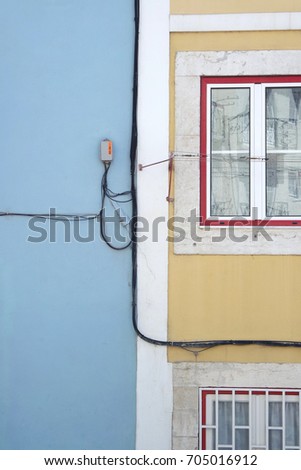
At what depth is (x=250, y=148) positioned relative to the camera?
21.3ft

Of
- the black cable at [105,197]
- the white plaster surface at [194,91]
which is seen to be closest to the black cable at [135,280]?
the black cable at [105,197]

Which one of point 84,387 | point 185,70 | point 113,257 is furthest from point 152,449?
point 185,70

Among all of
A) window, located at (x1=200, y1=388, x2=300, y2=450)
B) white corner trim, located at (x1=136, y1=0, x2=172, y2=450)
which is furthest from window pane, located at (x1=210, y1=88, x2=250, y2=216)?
window, located at (x1=200, y1=388, x2=300, y2=450)

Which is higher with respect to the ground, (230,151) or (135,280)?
(230,151)

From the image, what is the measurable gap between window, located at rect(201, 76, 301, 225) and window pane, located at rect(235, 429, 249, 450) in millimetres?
1736

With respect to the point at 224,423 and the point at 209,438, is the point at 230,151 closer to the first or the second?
the point at 224,423

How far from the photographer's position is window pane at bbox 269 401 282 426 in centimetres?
638

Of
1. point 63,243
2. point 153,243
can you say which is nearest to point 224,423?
point 153,243

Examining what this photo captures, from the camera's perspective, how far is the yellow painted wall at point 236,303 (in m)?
6.33

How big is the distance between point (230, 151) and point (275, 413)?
218cm

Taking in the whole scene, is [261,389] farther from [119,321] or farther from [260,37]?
[260,37]

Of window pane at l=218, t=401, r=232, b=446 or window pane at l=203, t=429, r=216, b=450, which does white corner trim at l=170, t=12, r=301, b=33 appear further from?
window pane at l=203, t=429, r=216, b=450

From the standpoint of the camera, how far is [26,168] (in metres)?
6.53

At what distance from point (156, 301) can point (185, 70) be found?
1.91 metres
